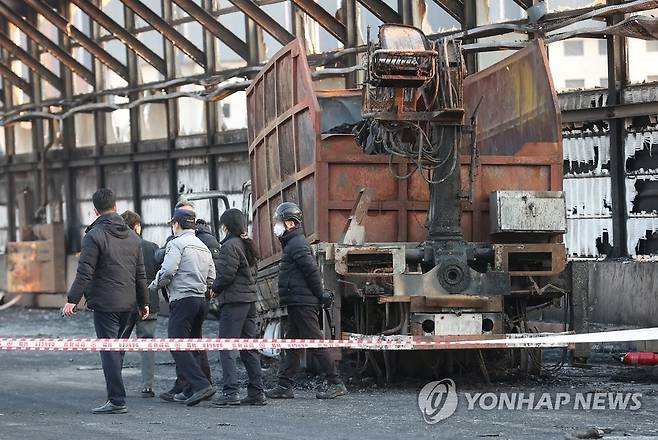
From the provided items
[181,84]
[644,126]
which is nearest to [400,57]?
[644,126]

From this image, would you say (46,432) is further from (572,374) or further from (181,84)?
(181,84)

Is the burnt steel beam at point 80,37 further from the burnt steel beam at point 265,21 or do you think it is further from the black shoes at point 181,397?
the black shoes at point 181,397

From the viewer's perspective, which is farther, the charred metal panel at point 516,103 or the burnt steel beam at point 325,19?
the burnt steel beam at point 325,19

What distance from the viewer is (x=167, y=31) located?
2994 centimetres

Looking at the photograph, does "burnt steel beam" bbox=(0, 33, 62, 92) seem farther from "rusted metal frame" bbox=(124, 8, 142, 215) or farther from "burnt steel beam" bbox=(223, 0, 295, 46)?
"burnt steel beam" bbox=(223, 0, 295, 46)

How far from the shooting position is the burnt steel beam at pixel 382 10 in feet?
83.0

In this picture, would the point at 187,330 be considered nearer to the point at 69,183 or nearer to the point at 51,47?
the point at 51,47

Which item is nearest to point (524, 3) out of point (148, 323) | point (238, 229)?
point (148, 323)

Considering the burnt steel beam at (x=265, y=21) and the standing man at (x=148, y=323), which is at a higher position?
the burnt steel beam at (x=265, y=21)

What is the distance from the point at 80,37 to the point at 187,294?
66.4 ft

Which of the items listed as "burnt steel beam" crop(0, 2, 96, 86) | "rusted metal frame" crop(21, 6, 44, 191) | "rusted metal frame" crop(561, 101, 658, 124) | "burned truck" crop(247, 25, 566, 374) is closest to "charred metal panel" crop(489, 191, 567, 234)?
"burned truck" crop(247, 25, 566, 374)

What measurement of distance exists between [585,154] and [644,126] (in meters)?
1.23

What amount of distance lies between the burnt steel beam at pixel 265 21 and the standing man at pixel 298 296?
14.0m

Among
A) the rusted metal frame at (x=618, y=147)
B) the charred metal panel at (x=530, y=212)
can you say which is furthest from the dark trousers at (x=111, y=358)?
the rusted metal frame at (x=618, y=147)
